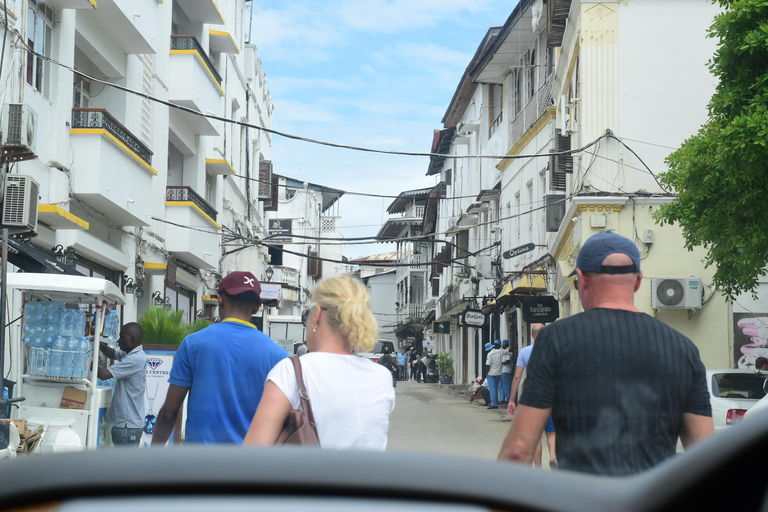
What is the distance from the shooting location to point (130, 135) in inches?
611

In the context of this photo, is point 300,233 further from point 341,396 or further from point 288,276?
point 341,396

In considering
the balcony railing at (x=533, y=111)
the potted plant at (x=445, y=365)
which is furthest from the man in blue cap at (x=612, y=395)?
the potted plant at (x=445, y=365)

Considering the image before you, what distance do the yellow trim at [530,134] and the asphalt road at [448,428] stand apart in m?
7.53

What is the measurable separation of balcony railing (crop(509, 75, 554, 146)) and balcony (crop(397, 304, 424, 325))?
124 feet

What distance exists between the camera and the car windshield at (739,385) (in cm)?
1230

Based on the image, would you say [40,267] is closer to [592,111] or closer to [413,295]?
[592,111]

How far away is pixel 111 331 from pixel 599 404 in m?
9.79

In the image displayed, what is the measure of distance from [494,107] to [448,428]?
59.2 feet

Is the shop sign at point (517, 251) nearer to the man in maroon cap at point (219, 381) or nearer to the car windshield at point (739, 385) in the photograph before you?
the car windshield at point (739, 385)

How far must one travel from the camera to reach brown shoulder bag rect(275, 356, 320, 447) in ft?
10.5

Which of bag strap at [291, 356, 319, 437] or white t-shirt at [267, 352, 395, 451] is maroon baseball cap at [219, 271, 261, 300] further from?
bag strap at [291, 356, 319, 437]

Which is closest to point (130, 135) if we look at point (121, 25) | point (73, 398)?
point (121, 25)

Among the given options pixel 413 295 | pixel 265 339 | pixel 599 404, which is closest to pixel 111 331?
pixel 265 339

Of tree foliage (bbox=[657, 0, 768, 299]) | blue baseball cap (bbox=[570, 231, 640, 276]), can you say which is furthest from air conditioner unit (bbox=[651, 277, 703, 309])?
blue baseball cap (bbox=[570, 231, 640, 276])
